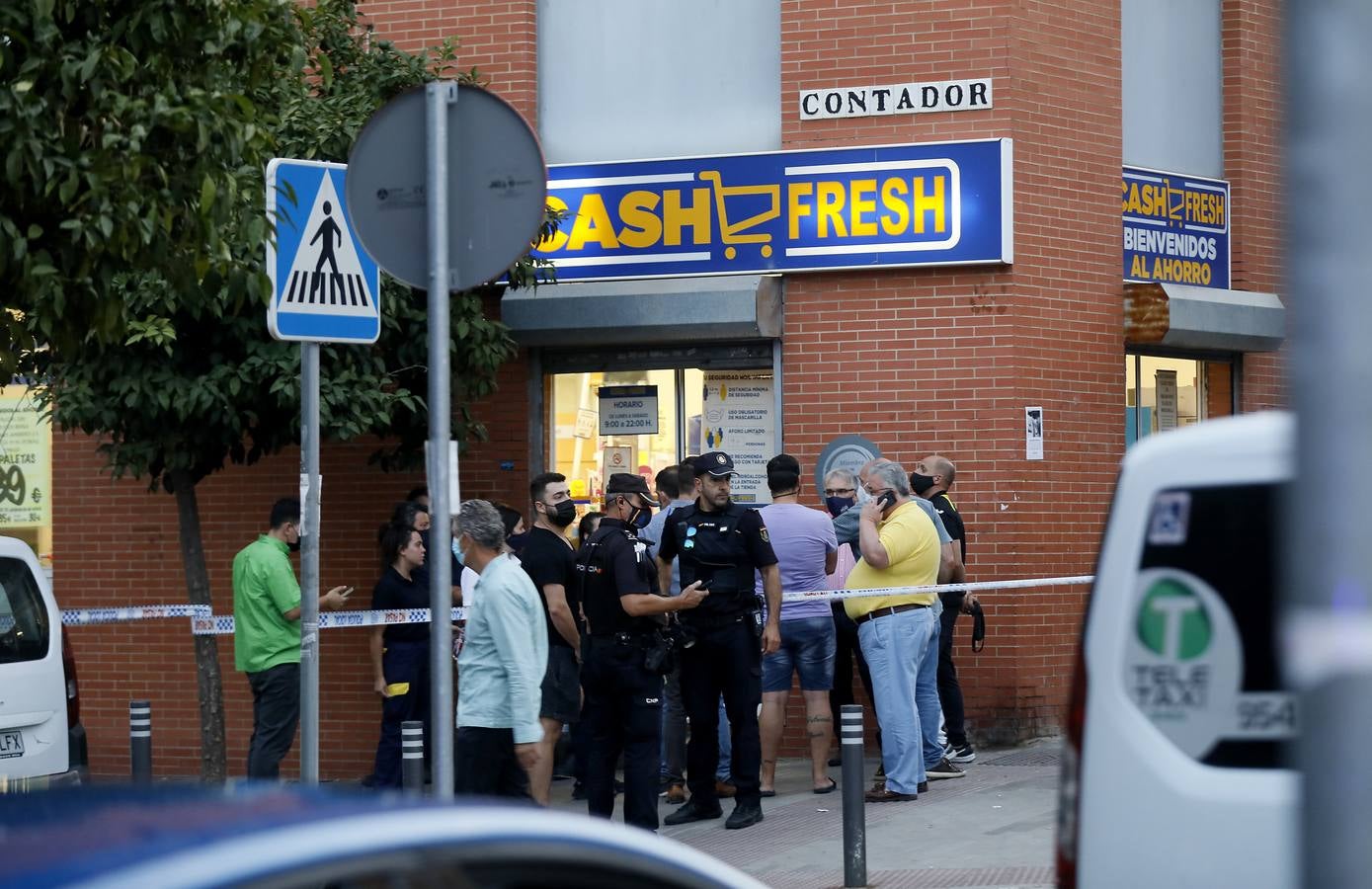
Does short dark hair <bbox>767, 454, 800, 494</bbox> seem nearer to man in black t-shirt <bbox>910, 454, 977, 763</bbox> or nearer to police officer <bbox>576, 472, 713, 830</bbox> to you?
man in black t-shirt <bbox>910, 454, 977, 763</bbox>

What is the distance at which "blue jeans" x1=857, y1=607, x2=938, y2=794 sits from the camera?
1083 cm

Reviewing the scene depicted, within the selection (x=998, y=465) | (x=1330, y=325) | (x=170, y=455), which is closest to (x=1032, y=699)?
(x=998, y=465)

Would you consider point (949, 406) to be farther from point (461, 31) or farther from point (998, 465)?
point (461, 31)

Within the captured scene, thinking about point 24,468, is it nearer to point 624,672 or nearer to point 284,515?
point 284,515

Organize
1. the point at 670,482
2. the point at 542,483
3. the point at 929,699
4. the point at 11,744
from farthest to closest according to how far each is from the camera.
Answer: the point at 670,482, the point at 929,699, the point at 542,483, the point at 11,744

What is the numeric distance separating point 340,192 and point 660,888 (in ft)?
16.1

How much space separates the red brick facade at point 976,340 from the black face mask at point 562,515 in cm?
278

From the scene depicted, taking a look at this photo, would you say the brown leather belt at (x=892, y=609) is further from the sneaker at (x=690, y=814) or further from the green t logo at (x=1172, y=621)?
the green t logo at (x=1172, y=621)

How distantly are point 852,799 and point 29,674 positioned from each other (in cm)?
427

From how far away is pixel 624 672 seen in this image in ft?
31.1

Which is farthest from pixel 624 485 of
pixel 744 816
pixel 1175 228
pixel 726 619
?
pixel 1175 228

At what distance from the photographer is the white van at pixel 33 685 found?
30.6 feet

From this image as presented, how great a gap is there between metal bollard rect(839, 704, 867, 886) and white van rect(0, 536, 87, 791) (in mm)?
3963

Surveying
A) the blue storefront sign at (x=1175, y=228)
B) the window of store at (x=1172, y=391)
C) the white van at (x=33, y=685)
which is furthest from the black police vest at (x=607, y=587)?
the blue storefront sign at (x=1175, y=228)
